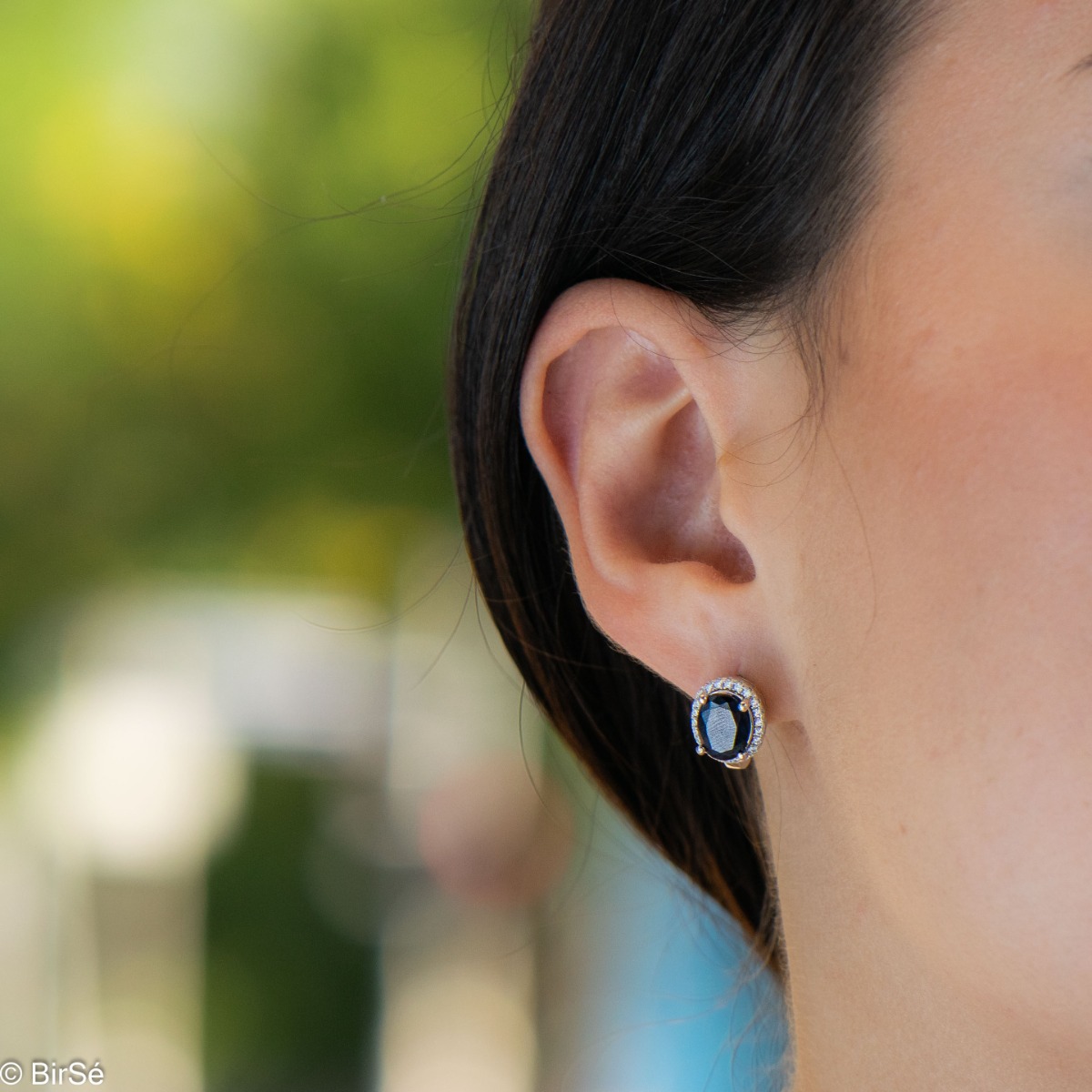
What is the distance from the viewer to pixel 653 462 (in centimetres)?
101

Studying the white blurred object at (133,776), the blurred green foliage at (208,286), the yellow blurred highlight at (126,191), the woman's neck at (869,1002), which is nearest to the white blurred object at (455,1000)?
the white blurred object at (133,776)

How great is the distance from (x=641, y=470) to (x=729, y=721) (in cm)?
20

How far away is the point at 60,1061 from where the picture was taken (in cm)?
283

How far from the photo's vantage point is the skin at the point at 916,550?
0.77 meters

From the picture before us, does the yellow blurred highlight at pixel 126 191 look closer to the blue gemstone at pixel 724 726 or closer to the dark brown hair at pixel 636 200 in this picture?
the dark brown hair at pixel 636 200

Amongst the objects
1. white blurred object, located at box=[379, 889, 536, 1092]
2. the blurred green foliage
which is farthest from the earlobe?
white blurred object, located at box=[379, 889, 536, 1092]

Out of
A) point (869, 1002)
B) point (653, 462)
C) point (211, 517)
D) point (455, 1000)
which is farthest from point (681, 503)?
point (455, 1000)

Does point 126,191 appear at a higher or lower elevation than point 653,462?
higher

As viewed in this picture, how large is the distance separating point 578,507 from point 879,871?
0.34 metres

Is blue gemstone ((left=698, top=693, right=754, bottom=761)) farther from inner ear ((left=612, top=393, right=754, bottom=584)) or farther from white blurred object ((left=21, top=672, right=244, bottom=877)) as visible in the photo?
white blurred object ((left=21, top=672, right=244, bottom=877))

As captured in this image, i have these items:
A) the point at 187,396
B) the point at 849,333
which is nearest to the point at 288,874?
the point at 187,396

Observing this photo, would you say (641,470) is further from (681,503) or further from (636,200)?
(636,200)

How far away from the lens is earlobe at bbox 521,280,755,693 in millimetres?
968

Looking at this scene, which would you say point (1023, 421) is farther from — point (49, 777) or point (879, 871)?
point (49, 777)
